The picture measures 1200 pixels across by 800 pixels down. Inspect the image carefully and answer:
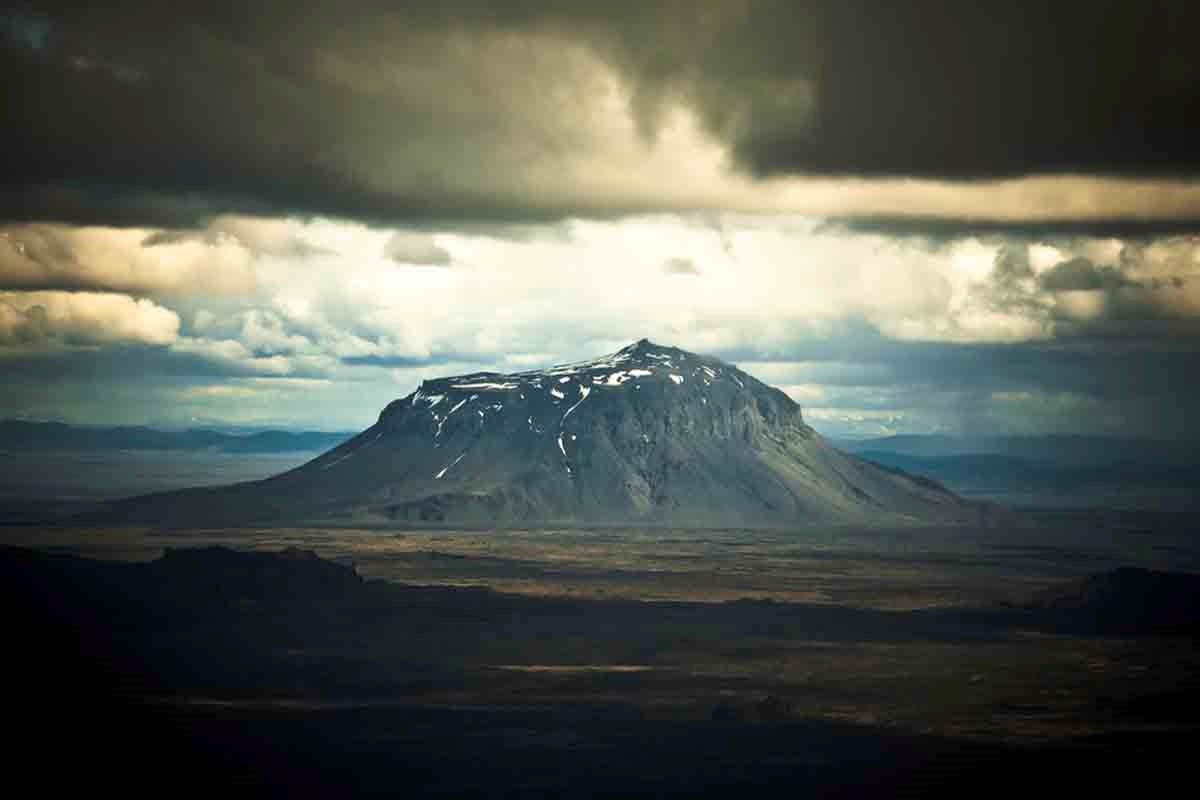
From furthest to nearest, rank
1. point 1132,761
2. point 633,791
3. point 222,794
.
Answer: point 1132,761 < point 633,791 < point 222,794

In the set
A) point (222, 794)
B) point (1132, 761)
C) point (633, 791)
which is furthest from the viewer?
point (1132, 761)

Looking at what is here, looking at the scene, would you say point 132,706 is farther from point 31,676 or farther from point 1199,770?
point 1199,770

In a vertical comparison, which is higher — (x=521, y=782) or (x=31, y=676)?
(x=31, y=676)

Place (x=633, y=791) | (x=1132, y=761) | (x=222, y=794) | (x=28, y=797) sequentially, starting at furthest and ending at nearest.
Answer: (x=1132, y=761), (x=633, y=791), (x=222, y=794), (x=28, y=797)

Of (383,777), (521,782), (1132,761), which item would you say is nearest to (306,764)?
(383,777)

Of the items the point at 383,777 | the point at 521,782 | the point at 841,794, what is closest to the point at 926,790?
the point at 841,794

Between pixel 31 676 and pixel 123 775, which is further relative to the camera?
pixel 31 676

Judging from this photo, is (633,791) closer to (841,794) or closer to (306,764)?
(841,794)

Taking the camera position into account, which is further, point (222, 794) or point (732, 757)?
point (732, 757)

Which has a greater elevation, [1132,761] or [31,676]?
[31,676]
